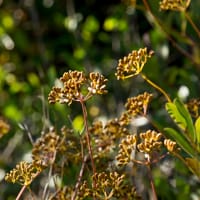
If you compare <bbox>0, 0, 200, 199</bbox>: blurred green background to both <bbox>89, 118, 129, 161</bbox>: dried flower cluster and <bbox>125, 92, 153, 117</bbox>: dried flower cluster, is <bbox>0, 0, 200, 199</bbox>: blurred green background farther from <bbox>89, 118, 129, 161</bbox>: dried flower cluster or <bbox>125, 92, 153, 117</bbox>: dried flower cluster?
<bbox>125, 92, 153, 117</bbox>: dried flower cluster

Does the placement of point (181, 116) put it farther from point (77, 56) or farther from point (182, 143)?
point (77, 56)

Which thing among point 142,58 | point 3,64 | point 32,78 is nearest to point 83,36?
point 32,78

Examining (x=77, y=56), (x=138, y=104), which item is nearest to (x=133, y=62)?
(x=138, y=104)

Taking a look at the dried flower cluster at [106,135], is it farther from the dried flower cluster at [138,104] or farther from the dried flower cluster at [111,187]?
the dried flower cluster at [111,187]

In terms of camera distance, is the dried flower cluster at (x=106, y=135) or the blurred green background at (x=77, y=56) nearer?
the dried flower cluster at (x=106, y=135)

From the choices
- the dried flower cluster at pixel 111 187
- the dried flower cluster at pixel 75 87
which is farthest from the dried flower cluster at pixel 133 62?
the dried flower cluster at pixel 111 187

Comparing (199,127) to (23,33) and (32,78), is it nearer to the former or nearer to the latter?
(32,78)
